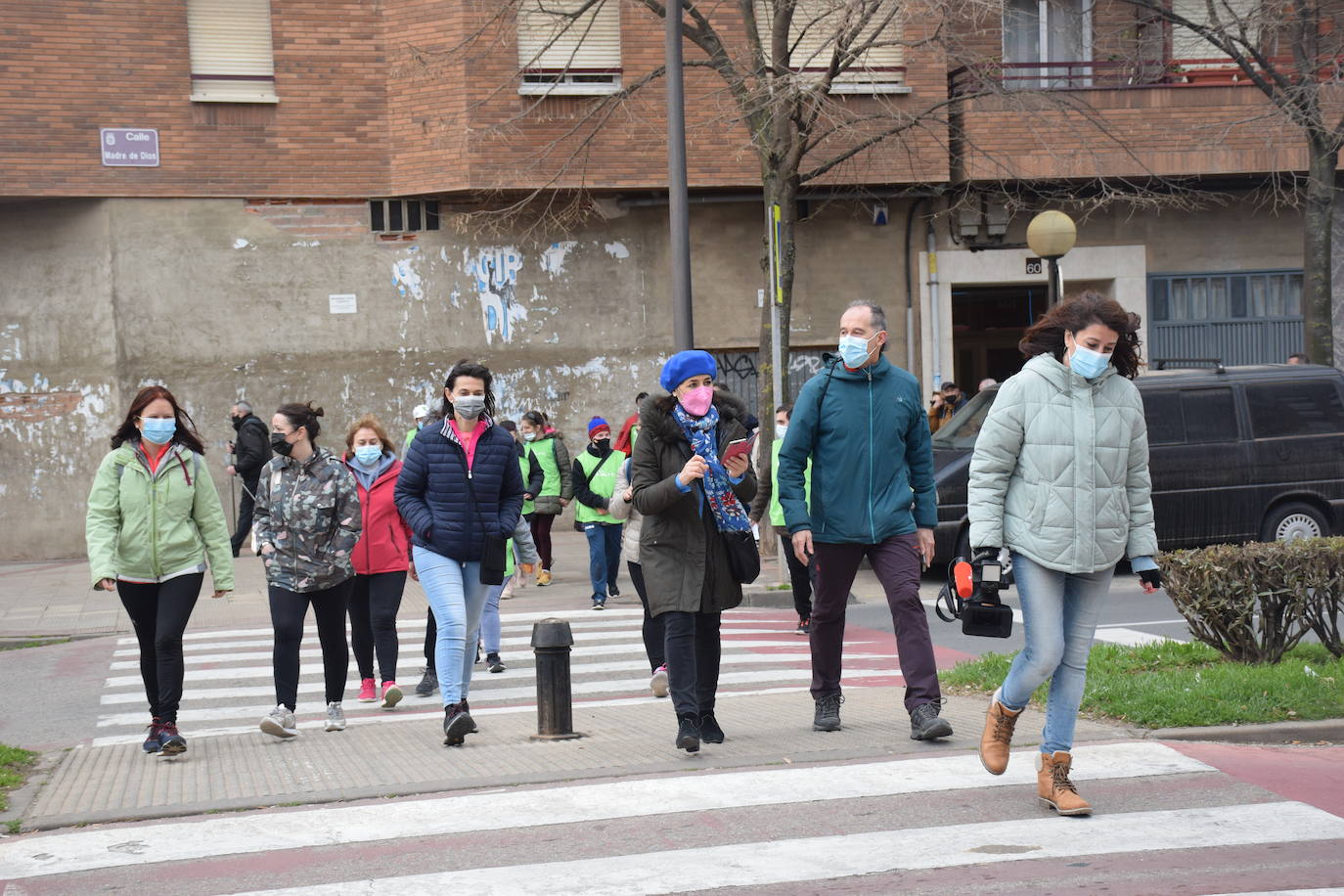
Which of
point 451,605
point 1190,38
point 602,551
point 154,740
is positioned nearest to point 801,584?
point 602,551

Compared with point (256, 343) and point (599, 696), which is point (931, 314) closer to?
point (256, 343)

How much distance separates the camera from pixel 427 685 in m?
10.0

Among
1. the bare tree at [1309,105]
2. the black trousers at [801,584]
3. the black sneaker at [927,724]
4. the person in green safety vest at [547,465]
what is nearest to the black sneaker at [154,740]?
the black sneaker at [927,724]

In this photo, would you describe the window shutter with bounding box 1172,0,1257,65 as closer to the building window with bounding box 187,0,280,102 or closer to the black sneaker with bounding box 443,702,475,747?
the building window with bounding box 187,0,280,102

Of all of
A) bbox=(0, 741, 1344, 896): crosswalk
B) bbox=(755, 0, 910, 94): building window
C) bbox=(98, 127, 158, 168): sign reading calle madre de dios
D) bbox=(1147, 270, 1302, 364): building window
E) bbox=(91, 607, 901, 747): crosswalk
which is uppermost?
bbox=(755, 0, 910, 94): building window

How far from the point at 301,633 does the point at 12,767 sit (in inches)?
61.8

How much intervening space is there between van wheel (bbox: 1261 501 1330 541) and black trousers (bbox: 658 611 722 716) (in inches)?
389

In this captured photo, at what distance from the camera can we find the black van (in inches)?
591

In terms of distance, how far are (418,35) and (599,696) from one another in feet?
44.9

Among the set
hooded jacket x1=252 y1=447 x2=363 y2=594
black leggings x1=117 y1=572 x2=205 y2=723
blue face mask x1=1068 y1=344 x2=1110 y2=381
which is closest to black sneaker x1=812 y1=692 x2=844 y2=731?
blue face mask x1=1068 y1=344 x2=1110 y2=381

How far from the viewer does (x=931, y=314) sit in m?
22.4

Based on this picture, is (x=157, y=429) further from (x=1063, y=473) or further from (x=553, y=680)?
(x=1063, y=473)

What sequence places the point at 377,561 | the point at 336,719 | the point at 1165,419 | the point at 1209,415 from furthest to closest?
the point at 1209,415
the point at 1165,419
the point at 377,561
the point at 336,719

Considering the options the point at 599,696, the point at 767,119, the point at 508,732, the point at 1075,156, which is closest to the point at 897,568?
the point at 508,732
